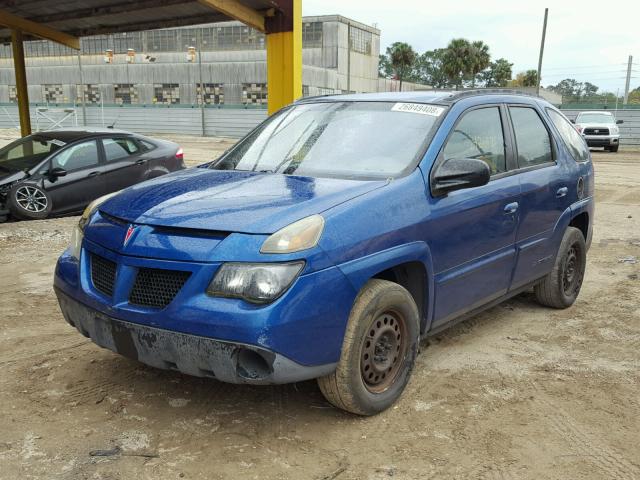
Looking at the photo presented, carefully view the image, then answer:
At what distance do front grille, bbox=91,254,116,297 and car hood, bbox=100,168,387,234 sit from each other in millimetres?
251

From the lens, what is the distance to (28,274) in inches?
252

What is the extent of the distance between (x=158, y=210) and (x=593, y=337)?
11.3ft

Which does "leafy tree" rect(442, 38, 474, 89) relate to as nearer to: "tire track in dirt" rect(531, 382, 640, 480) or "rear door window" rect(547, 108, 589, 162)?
"rear door window" rect(547, 108, 589, 162)

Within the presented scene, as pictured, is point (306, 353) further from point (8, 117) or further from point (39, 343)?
point (8, 117)

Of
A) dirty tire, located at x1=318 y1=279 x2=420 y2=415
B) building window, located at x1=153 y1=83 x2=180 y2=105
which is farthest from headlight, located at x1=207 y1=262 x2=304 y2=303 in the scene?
building window, located at x1=153 y1=83 x2=180 y2=105

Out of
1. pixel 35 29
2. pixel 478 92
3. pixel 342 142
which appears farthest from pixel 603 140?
pixel 342 142

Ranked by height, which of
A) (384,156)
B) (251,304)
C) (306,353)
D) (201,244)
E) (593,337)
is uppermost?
(384,156)

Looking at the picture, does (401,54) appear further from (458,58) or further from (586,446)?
(586,446)

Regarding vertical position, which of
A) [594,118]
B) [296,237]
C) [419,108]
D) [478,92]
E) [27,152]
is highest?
[478,92]

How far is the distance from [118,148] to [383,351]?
7730mm

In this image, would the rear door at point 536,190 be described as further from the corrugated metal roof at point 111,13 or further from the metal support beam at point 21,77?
the metal support beam at point 21,77

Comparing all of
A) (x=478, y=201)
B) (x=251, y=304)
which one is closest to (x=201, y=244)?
(x=251, y=304)

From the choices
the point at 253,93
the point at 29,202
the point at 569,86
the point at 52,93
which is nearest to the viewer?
the point at 29,202

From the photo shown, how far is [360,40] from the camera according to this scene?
52.4 meters
